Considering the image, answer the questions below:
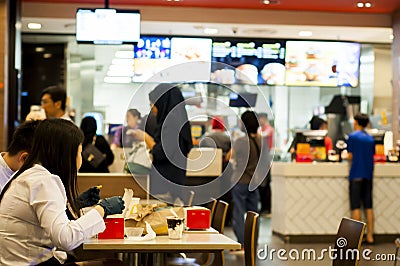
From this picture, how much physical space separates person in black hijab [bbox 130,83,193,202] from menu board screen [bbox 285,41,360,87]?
5306mm

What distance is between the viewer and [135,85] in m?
12.4

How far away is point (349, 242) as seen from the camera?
3.75 m

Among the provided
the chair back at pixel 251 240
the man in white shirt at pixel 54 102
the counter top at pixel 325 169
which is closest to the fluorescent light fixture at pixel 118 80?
the counter top at pixel 325 169

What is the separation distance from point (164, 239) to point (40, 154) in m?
0.77

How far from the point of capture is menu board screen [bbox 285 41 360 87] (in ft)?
38.2

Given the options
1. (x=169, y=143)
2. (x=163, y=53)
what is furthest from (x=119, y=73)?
(x=169, y=143)

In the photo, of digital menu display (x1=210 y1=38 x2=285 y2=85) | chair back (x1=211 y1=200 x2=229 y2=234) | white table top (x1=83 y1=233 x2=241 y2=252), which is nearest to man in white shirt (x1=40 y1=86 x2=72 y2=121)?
chair back (x1=211 y1=200 x2=229 y2=234)

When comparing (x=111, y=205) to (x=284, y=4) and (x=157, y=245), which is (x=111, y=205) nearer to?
(x=157, y=245)

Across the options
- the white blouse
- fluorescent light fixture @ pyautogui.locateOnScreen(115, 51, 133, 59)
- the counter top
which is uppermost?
fluorescent light fixture @ pyautogui.locateOnScreen(115, 51, 133, 59)

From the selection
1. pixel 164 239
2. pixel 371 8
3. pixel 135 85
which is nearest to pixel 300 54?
pixel 371 8

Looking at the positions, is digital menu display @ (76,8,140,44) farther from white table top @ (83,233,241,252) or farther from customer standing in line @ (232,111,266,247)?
white table top @ (83,233,241,252)

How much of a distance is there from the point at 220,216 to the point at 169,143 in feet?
3.00

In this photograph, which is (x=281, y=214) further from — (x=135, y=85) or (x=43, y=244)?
(x=43, y=244)

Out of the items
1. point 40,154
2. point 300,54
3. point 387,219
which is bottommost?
point 387,219
